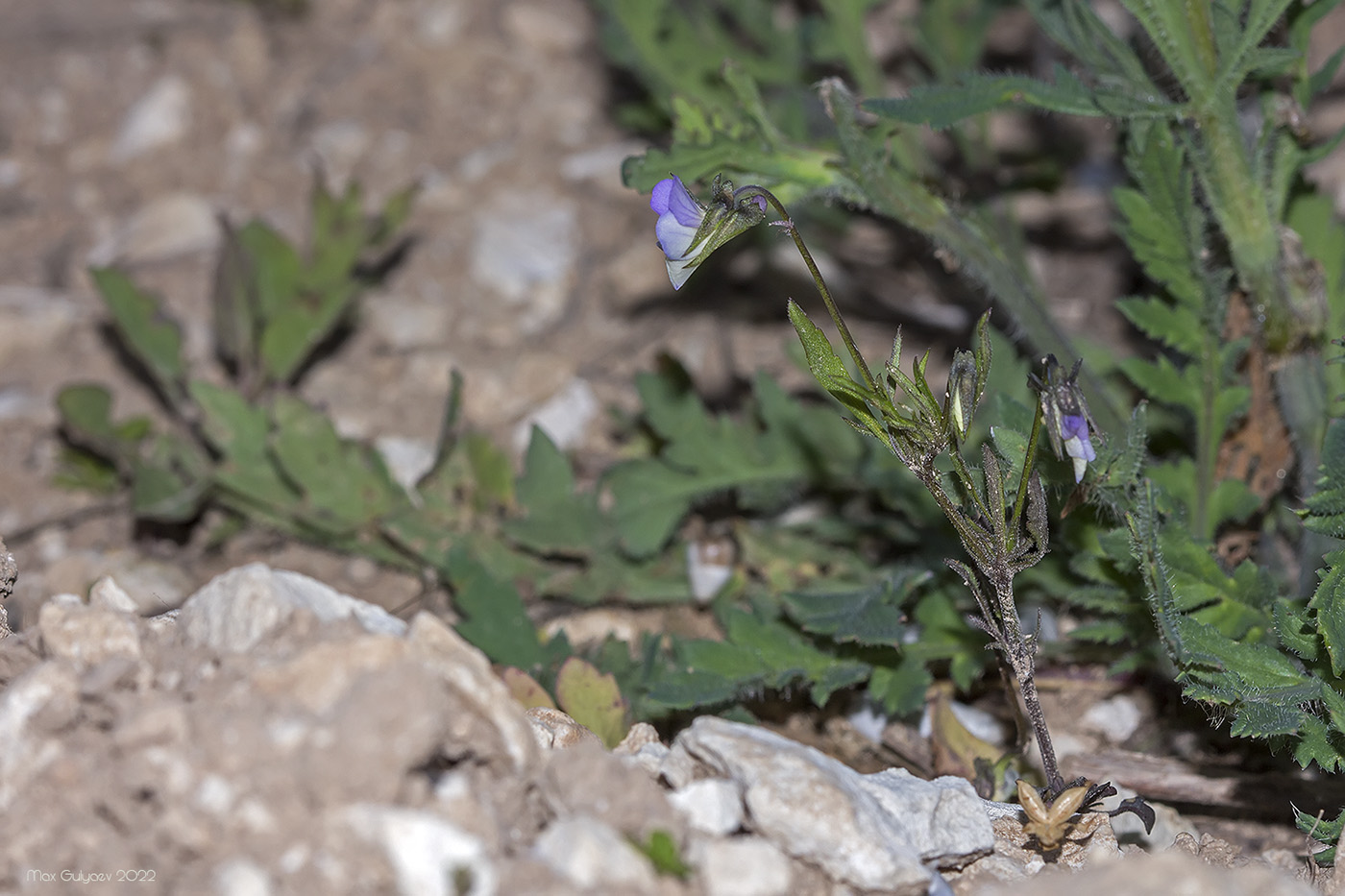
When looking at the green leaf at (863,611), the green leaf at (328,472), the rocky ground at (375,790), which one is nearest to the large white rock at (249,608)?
the rocky ground at (375,790)

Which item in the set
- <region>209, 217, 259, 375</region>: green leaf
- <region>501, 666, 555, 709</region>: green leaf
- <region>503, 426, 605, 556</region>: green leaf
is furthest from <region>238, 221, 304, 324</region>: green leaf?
<region>501, 666, 555, 709</region>: green leaf

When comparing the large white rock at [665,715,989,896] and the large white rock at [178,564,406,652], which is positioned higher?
the large white rock at [178,564,406,652]

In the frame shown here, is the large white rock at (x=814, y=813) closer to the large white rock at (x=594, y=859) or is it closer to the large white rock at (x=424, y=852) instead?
the large white rock at (x=594, y=859)

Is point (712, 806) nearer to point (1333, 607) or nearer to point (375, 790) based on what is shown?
point (375, 790)

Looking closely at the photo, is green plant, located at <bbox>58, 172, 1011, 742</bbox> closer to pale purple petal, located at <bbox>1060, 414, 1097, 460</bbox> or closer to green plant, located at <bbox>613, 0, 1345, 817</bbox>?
green plant, located at <bbox>613, 0, 1345, 817</bbox>

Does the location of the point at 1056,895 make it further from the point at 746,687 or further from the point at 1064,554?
the point at 1064,554

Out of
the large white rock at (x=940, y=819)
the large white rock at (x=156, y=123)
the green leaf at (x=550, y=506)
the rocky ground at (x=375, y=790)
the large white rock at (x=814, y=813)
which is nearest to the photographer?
the rocky ground at (x=375, y=790)

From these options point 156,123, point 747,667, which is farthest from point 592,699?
point 156,123
